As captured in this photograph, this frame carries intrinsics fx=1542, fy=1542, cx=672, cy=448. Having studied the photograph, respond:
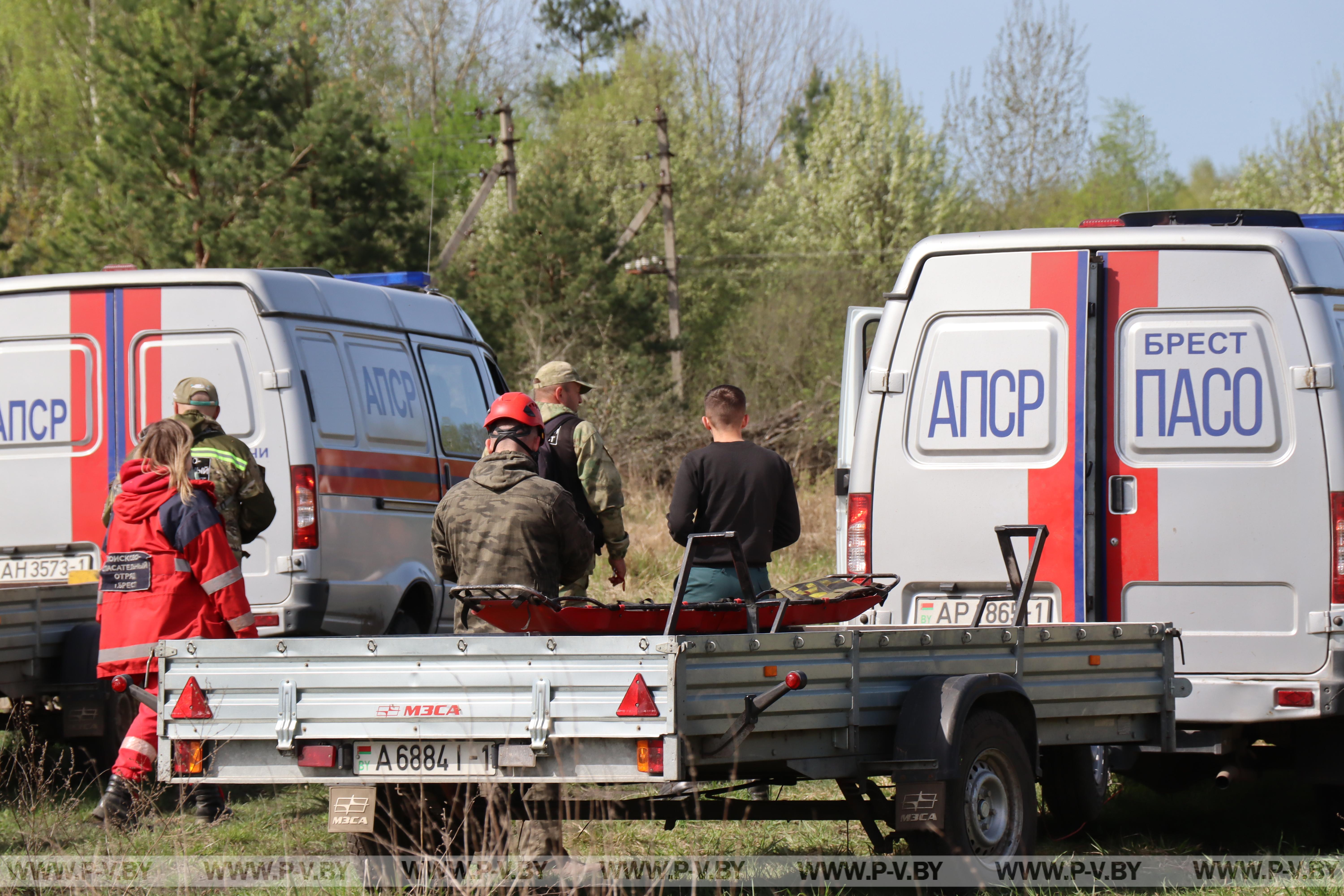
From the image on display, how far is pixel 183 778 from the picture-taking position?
4.73 metres

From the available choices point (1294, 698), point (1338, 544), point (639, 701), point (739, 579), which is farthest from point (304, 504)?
point (1338, 544)

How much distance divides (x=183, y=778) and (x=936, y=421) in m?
3.41

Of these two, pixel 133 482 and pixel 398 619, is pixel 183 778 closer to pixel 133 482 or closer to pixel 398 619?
pixel 133 482

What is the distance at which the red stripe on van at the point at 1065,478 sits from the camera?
6.36 metres

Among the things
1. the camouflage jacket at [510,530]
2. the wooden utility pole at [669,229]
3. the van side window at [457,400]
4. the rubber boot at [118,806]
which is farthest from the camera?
the wooden utility pole at [669,229]

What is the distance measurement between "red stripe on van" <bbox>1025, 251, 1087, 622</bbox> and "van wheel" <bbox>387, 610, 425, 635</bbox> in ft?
13.7

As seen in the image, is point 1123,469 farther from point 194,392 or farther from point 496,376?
point 496,376

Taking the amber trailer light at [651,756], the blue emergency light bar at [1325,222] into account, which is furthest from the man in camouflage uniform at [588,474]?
the blue emergency light bar at [1325,222]

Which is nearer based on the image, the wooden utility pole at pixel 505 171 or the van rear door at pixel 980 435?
the van rear door at pixel 980 435

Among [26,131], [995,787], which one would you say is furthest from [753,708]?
[26,131]

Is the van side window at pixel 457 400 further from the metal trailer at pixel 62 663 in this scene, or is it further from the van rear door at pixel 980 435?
the van rear door at pixel 980 435

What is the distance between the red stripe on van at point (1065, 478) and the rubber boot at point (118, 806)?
12.6 ft

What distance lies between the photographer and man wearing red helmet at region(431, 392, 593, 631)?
5324mm

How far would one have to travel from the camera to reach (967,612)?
646 cm
